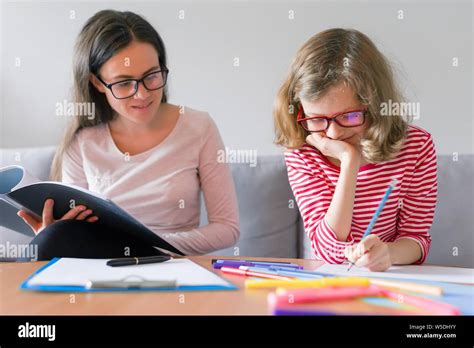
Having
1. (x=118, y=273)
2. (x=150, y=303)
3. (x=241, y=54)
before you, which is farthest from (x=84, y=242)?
(x=241, y=54)

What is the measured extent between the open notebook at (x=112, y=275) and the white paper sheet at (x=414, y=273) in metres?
0.21

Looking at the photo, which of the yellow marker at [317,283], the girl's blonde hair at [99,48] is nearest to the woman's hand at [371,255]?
the yellow marker at [317,283]

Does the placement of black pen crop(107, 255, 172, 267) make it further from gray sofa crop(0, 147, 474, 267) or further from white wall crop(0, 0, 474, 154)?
white wall crop(0, 0, 474, 154)

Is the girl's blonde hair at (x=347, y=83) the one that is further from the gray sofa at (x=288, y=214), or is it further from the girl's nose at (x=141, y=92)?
the gray sofa at (x=288, y=214)

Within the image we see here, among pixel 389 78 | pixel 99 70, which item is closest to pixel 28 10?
pixel 99 70

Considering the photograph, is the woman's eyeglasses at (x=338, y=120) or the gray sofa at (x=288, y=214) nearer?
the woman's eyeglasses at (x=338, y=120)

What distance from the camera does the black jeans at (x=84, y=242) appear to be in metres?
1.10

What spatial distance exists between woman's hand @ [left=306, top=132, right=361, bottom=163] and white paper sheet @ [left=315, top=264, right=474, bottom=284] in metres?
0.29

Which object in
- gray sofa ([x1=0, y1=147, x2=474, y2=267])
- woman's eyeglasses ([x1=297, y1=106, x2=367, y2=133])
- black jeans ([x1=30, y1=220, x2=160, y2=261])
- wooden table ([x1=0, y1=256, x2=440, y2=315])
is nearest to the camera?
wooden table ([x1=0, y1=256, x2=440, y2=315])

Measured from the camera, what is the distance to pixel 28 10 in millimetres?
2293

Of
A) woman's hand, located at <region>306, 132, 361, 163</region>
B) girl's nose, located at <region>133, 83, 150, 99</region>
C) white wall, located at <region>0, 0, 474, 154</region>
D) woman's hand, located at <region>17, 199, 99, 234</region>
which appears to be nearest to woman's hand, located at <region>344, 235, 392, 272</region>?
woman's hand, located at <region>306, 132, 361, 163</region>

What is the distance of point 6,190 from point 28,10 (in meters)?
1.37

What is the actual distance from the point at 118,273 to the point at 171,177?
0.62 metres

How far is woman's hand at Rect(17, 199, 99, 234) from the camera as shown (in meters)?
1.14
